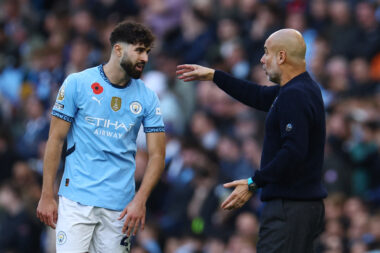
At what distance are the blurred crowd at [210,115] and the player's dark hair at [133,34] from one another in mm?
3915

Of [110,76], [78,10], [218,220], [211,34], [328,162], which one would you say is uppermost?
[78,10]

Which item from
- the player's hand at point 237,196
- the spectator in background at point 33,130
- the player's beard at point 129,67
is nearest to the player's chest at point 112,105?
the player's beard at point 129,67

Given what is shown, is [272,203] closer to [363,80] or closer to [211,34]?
[363,80]

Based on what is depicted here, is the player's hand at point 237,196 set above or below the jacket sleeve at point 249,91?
below

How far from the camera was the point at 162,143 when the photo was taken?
6.52 meters

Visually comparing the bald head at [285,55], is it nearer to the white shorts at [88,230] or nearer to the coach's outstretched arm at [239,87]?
the coach's outstretched arm at [239,87]

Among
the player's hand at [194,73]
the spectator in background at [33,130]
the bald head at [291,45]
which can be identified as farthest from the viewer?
the spectator in background at [33,130]

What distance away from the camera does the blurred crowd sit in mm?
10148

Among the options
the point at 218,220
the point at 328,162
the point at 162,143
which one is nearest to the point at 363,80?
the point at 328,162

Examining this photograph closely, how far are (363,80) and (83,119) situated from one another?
6.00m

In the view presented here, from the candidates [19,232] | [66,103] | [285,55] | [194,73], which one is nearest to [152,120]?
[194,73]

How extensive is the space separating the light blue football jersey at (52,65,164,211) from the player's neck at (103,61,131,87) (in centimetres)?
4

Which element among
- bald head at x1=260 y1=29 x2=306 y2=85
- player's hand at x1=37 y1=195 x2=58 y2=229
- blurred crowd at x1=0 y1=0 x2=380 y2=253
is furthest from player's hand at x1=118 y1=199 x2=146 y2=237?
blurred crowd at x1=0 y1=0 x2=380 y2=253

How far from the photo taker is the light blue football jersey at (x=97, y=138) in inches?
249
